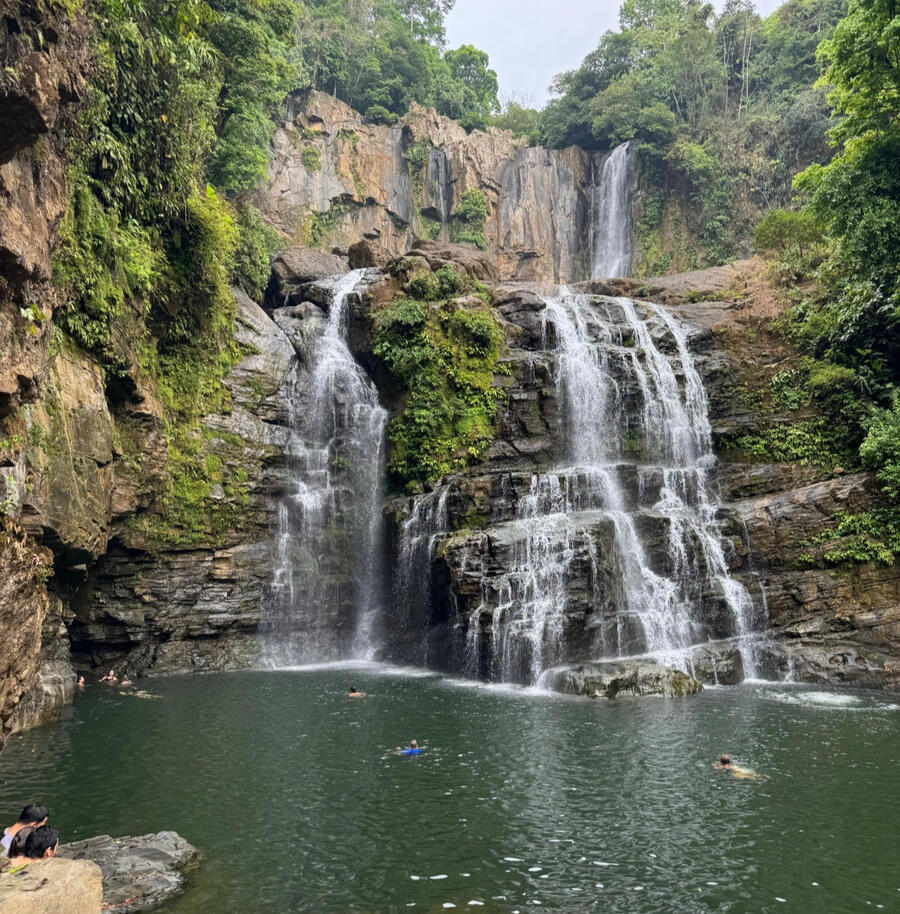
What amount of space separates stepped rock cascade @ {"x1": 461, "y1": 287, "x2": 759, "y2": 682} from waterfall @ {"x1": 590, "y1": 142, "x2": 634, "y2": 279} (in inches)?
896

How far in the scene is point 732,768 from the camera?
1047cm

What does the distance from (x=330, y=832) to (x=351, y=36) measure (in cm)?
5541

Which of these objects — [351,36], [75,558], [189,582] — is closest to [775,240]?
[189,582]

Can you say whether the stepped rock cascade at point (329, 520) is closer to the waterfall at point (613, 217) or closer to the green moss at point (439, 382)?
the green moss at point (439, 382)

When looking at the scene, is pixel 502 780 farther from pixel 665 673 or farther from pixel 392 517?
pixel 392 517

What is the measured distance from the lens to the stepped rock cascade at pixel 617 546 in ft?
60.3

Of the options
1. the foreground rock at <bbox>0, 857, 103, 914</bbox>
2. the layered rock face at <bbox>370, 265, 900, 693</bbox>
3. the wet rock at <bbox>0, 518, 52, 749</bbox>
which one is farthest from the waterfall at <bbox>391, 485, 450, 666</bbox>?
the foreground rock at <bbox>0, 857, 103, 914</bbox>

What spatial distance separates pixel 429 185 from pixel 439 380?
91.9 feet

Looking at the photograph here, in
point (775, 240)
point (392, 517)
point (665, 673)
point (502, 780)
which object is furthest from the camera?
point (775, 240)

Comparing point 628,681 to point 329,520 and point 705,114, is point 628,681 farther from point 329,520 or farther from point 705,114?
point 705,114

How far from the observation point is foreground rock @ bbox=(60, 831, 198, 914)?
22.3 feet

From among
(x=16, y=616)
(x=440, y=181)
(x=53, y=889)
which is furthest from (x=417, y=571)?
(x=440, y=181)

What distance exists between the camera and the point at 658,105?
4472 cm

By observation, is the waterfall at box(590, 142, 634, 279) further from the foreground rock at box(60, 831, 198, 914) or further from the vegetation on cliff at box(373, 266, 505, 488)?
the foreground rock at box(60, 831, 198, 914)
